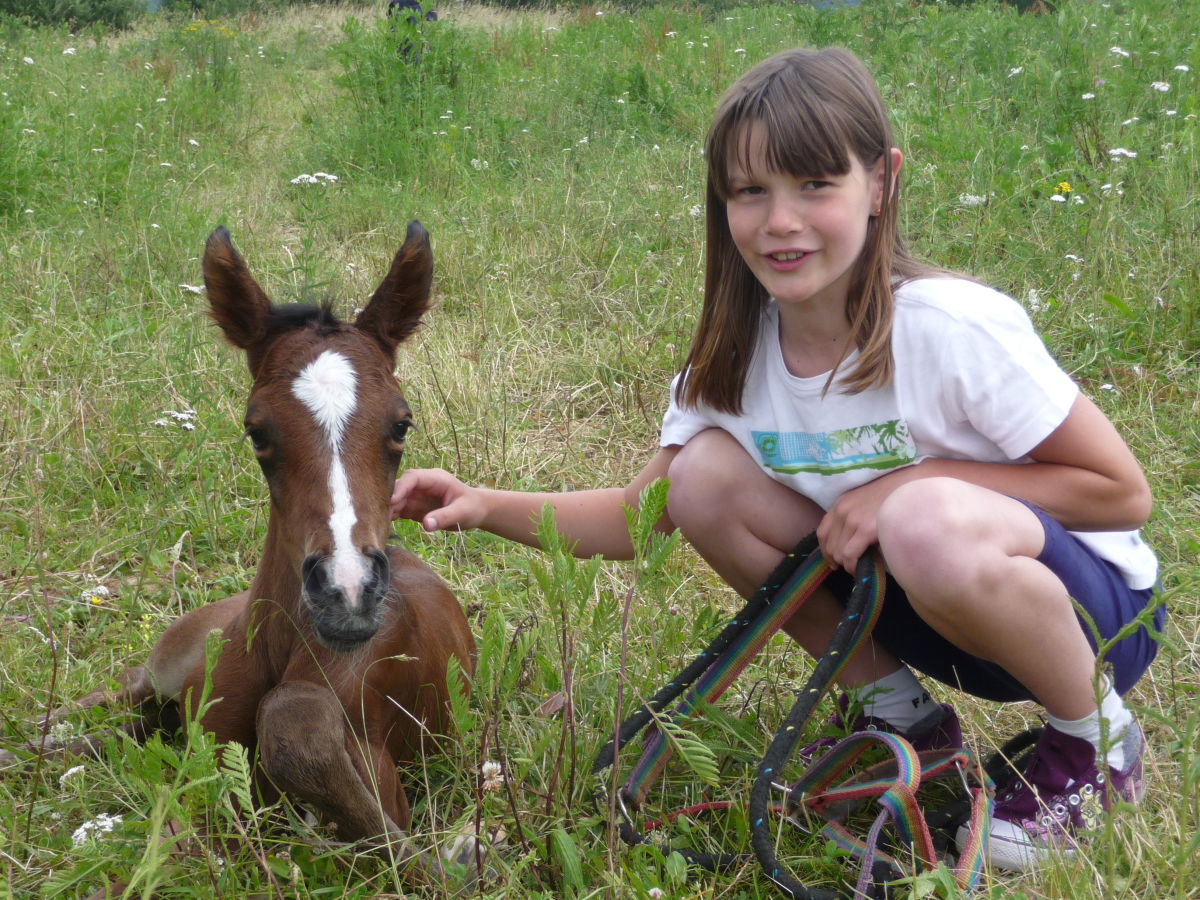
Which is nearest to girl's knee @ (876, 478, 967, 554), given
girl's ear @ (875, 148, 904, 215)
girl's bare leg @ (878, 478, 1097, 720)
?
girl's bare leg @ (878, 478, 1097, 720)

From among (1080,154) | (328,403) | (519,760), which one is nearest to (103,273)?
(328,403)

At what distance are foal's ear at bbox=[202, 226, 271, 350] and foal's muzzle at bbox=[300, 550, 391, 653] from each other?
692 mm

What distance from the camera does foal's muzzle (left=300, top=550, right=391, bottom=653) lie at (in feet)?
6.59

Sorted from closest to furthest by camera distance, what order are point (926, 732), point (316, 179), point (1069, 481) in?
point (1069, 481) < point (926, 732) < point (316, 179)

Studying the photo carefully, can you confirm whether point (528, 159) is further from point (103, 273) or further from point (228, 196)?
point (103, 273)

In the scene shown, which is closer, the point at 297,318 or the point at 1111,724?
the point at 1111,724

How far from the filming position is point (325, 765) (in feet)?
6.82

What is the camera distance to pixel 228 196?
22.1 ft

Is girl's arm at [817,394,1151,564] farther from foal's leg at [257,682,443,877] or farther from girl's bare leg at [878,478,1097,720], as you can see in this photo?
foal's leg at [257,682,443,877]

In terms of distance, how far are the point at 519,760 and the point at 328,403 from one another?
0.75 metres

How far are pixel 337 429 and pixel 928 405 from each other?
1.16m

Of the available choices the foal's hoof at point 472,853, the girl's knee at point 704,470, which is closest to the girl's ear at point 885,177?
the girl's knee at point 704,470

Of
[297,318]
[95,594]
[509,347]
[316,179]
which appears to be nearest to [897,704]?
[297,318]

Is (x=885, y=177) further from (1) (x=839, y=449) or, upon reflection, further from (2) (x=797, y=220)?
(1) (x=839, y=449)
